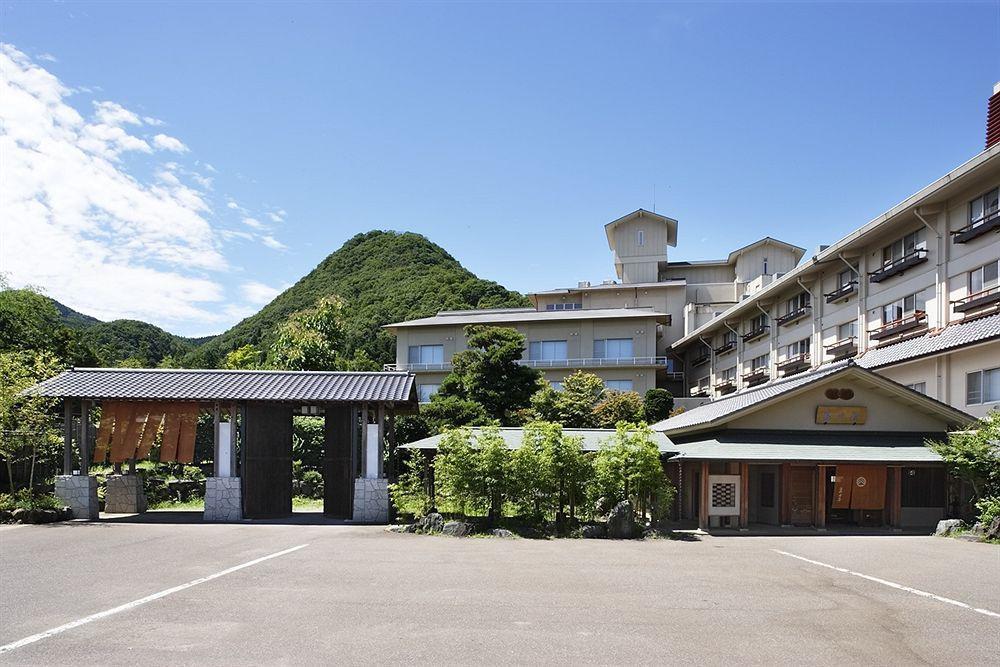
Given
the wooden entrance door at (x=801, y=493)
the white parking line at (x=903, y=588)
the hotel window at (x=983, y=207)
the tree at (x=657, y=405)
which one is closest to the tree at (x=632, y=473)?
the white parking line at (x=903, y=588)

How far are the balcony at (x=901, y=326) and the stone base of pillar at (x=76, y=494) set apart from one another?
2676cm

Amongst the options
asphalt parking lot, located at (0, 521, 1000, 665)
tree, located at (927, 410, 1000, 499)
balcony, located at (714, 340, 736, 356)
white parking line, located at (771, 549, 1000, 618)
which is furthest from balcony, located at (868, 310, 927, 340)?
balcony, located at (714, 340, 736, 356)

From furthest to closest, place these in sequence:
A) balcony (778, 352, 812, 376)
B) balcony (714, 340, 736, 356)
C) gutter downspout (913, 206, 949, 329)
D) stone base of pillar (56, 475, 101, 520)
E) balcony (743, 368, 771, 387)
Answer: balcony (714, 340, 736, 356) → balcony (743, 368, 771, 387) → balcony (778, 352, 812, 376) → gutter downspout (913, 206, 949, 329) → stone base of pillar (56, 475, 101, 520)

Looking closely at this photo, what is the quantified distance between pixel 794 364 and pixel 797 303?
129 inches

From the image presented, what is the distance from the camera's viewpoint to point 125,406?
20.5 m

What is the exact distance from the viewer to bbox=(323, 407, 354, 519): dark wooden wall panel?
2119cm

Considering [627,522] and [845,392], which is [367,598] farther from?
[845,392]

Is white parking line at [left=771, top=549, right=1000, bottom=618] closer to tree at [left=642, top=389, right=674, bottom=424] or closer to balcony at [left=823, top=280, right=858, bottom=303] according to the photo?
balcony at [left=823, top=280, right=858, bottom=303]

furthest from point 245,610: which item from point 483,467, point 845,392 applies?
point 845,392

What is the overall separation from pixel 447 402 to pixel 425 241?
47230 mm

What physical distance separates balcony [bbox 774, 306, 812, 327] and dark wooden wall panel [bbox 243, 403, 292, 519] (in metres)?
23.8

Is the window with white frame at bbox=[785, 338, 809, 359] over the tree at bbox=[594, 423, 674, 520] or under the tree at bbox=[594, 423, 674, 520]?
over

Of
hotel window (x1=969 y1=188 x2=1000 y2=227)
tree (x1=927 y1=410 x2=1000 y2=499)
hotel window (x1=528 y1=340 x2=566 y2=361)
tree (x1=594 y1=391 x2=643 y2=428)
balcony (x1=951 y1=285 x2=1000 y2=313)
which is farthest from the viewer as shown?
hotel window (x1=528 y1=340 x2=566 y2=361)

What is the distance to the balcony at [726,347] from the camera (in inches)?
1635
